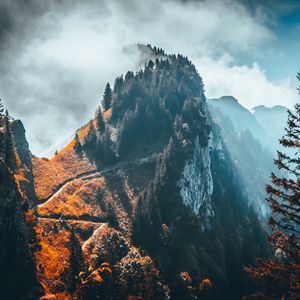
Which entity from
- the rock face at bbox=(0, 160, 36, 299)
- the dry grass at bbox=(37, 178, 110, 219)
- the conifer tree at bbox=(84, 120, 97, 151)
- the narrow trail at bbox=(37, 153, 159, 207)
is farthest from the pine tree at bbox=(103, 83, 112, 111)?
the rock face at bbox=(0, 160, 36, 299)

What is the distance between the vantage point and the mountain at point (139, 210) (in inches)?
2472

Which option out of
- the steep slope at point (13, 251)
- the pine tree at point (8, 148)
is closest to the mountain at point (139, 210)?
the pine tree at point (8, 148)

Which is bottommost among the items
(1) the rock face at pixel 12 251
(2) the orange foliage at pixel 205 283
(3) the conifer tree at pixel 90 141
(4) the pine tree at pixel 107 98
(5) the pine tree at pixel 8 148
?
(2) the orange foliage at pixel 205 283

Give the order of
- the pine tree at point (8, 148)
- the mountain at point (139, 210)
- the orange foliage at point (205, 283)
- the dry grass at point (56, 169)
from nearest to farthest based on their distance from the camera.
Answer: the mountain at point (139, 210)
the pine tree at point (8, 148)
the orange foliage at point (205, 283)
the dry grass at point (56, 169)

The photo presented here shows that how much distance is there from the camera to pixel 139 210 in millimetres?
81938

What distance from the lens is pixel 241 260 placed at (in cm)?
10162

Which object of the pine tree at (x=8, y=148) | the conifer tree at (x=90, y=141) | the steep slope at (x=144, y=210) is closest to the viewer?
the steep slope at (x=144, y=210)

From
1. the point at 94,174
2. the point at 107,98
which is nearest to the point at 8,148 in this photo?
the point at 94,174

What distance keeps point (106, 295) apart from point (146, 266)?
13.2m

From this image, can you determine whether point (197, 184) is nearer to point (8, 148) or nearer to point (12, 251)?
point (8, 148)

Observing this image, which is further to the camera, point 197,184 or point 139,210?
point 197,184

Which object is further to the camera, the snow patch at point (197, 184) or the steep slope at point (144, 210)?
the snow patch at point (197, 184)

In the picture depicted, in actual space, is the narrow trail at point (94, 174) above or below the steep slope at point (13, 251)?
above

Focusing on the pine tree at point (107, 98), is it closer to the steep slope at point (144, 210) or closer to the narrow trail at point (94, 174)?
the steep slope at point (144, 210)
